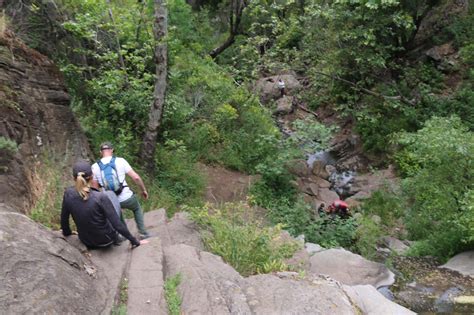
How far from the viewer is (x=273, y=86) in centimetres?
2475

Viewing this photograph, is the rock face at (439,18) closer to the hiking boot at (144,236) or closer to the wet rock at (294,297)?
the hiking boot at (144,236)

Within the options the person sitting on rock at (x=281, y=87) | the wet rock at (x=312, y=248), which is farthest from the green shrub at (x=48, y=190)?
the person sitting on rock at (x=281, y=87)

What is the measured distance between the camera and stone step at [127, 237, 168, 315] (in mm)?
4543

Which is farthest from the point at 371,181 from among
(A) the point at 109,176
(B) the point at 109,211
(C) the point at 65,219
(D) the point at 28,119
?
(C) the point at 65,219

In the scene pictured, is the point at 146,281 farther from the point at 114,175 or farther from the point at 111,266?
the point at 114,175

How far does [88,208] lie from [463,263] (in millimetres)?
6692

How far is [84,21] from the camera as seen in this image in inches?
373

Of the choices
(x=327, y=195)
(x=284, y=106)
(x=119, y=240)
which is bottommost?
(x=327, y=195)

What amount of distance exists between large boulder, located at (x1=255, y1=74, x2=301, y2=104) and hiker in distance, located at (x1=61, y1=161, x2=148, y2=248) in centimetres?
1845

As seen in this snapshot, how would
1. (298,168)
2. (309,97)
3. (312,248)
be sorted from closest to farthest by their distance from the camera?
1. (312,248)
2. (298,168)
3. (309,97)

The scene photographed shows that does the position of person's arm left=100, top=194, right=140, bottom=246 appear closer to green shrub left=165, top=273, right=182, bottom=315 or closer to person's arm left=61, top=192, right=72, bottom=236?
person's arm left=61, top=192, right=72, bottom=236

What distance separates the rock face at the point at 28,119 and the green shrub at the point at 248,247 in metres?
2.78

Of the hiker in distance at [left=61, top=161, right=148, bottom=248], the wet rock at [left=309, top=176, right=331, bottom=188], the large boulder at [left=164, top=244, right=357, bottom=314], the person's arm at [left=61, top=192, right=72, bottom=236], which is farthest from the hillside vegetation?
the person's arm at [left=61, top=192, right=72, bottom=236]

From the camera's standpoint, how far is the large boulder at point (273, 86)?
2392 centimetres
